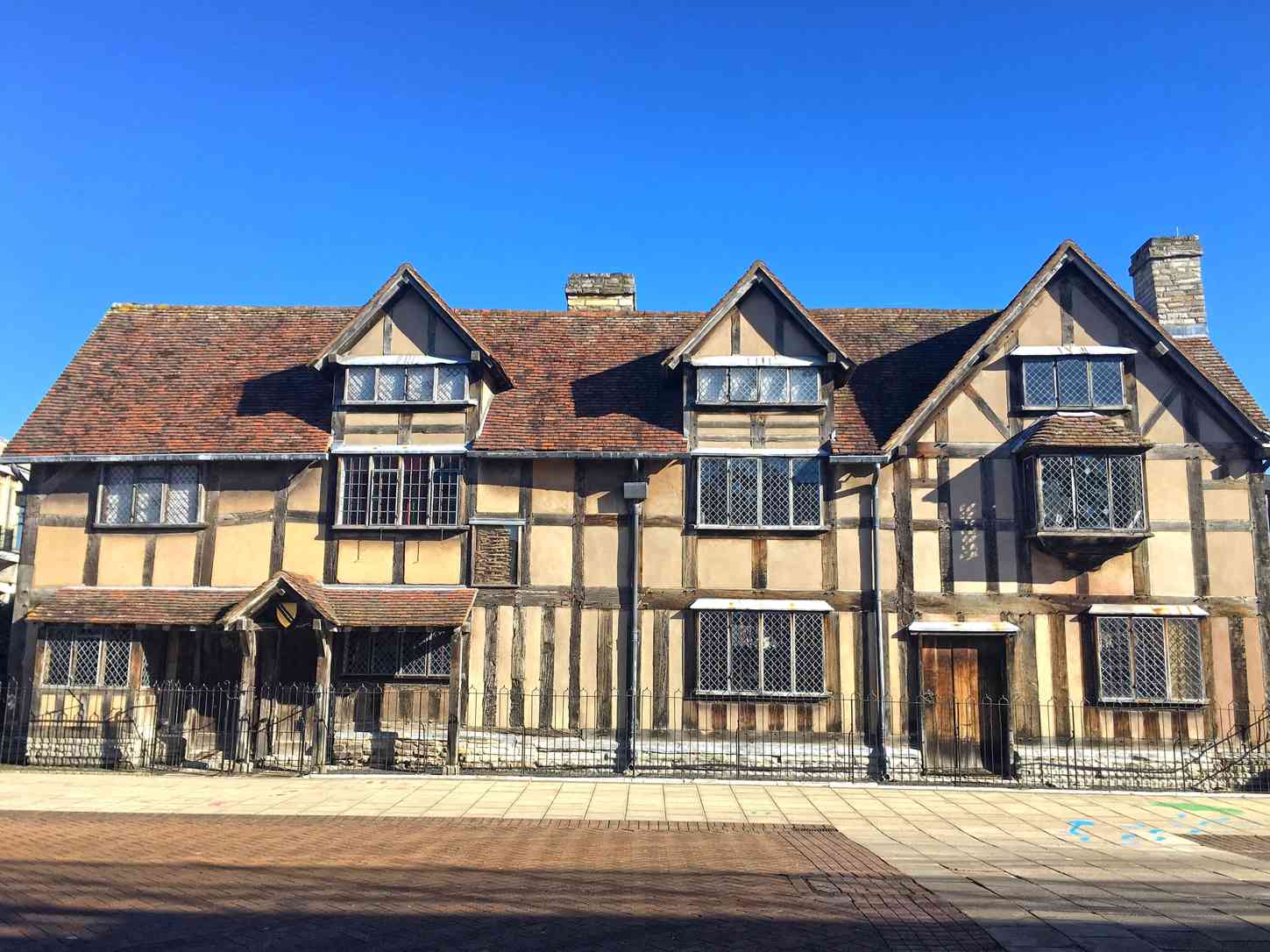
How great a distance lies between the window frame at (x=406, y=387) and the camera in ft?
60.5

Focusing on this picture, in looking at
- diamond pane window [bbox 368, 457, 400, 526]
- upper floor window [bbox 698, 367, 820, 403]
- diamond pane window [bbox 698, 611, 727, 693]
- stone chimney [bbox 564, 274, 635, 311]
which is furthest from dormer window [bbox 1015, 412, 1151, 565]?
diamond pane window [bbox 368, 457, 400, 526]

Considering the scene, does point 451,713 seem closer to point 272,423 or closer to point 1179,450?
point 272,423

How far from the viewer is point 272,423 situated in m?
18.7

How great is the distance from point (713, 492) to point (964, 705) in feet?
19.9

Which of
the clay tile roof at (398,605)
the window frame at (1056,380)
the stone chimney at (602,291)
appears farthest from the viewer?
the stone chimney at (602,291)

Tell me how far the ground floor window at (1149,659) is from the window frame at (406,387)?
12744 millimetres

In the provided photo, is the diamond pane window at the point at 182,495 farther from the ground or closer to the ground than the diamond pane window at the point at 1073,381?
closer to the ground

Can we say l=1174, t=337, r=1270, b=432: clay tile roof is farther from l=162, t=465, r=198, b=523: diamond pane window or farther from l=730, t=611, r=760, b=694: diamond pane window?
l=162, t=465, r=198, b=523: diamond pane window

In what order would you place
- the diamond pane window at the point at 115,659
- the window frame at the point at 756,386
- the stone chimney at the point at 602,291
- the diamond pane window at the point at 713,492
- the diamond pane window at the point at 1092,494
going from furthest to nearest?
the stone chimney at the point at 602,291 < the window frame at the point at 756,386 < the diamond pane window at the point at 713,492 < the diamond pane window at the point at 115,659 < the diamond pane window at the point at 1092,494

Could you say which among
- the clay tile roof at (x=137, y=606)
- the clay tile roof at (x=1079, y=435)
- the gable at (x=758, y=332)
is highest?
the gable at (x=758, y=332)

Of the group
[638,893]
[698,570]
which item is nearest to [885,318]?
[698,570]

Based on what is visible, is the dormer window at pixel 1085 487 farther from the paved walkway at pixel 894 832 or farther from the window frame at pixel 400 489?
the window frame at pixel 400 489

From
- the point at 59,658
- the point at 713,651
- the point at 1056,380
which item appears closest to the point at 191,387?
the point at 59,658

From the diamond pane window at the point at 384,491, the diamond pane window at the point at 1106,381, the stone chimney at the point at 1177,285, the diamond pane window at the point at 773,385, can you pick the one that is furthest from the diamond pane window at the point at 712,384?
the stone chimney at the point at 1177,285
